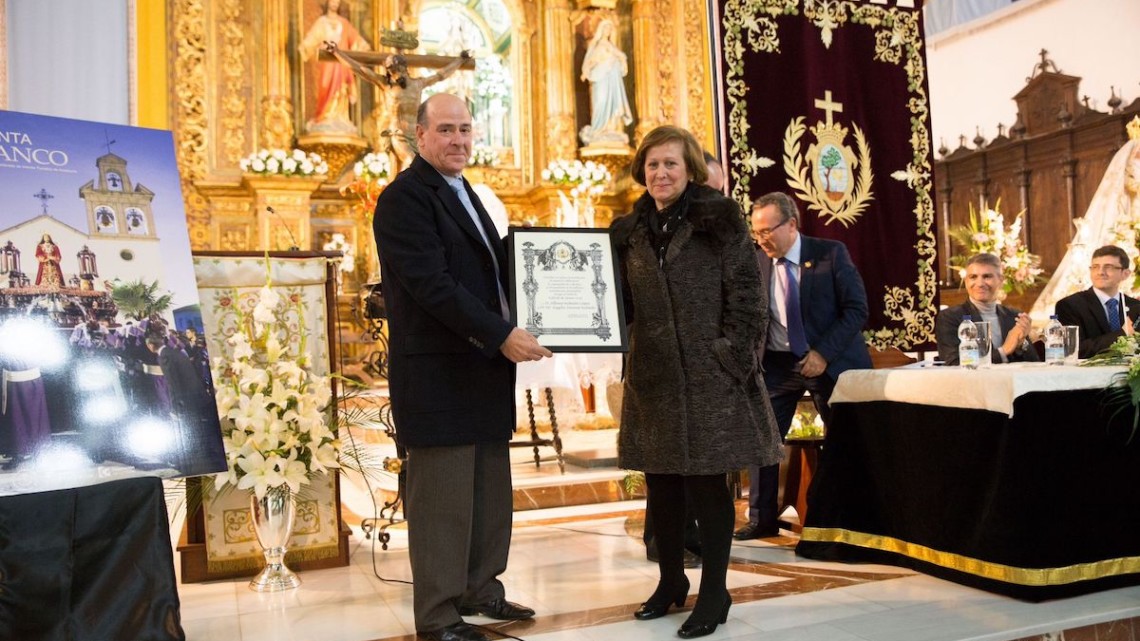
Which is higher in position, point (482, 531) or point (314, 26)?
point (314, 26)

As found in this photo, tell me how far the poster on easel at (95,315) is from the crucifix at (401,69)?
3.33 m

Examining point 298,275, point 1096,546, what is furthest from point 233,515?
point 1096,546

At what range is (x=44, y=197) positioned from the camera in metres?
2.82

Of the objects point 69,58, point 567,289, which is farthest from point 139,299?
point 69,58

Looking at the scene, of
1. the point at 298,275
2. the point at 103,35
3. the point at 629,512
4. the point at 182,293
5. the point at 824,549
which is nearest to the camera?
the point at 182,293

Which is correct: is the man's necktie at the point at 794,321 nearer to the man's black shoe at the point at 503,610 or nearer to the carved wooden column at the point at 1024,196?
the man's black shoe at the point at 503,610

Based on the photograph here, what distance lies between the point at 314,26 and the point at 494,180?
2.39 meters

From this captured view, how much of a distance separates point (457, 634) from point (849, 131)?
3420 millimetres

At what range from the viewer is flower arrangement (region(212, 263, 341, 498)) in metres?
3.52

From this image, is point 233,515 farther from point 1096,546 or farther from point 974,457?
point 1096,546

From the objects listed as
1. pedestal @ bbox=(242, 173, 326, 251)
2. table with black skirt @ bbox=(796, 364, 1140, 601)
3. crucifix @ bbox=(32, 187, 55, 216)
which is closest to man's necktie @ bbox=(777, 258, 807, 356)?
table with black skirt @ bbox=(796, 364, 1140, 601)

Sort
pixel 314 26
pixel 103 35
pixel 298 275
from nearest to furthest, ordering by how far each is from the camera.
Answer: pixel 298 275, pixel 103 35, pixel 314 26

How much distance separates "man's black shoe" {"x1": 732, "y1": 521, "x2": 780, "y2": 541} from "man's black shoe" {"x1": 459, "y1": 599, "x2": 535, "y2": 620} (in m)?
1.39

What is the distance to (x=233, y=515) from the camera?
12.5 feet
